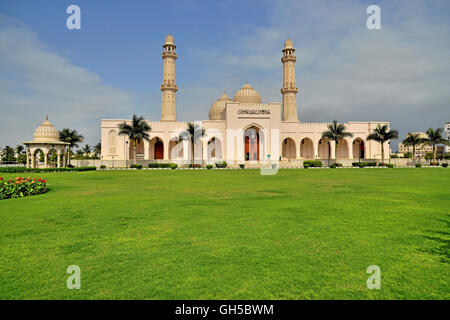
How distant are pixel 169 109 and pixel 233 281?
162 ft

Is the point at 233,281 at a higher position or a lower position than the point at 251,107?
lower

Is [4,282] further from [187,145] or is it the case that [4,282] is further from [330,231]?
[187,145]

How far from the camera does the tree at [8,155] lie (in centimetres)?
7644

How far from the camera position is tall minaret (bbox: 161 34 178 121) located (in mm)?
49844

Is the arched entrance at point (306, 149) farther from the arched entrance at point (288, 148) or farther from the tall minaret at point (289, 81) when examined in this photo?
the tall minaret at point (289, 81)

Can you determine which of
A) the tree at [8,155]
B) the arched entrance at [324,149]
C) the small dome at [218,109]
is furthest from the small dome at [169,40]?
the tree at [8,155]

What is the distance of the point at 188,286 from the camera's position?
362 cm

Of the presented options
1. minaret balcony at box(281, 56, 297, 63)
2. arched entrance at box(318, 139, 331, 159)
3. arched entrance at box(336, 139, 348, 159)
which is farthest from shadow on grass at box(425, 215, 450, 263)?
arched entrance at box(336, 139, 348, 159)

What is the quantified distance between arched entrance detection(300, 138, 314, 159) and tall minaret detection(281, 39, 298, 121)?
6263mm

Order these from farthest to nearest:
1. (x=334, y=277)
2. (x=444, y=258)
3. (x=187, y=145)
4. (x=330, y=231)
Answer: (x=187, y=145)
(x=330, y=231)
(x=444, y=258)
(x=334, y=277)

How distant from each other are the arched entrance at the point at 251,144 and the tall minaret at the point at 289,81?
7142 millimetres

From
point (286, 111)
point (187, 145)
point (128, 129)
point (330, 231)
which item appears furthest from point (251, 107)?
point (330, 231)

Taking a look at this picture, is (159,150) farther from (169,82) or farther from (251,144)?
(251,144)
